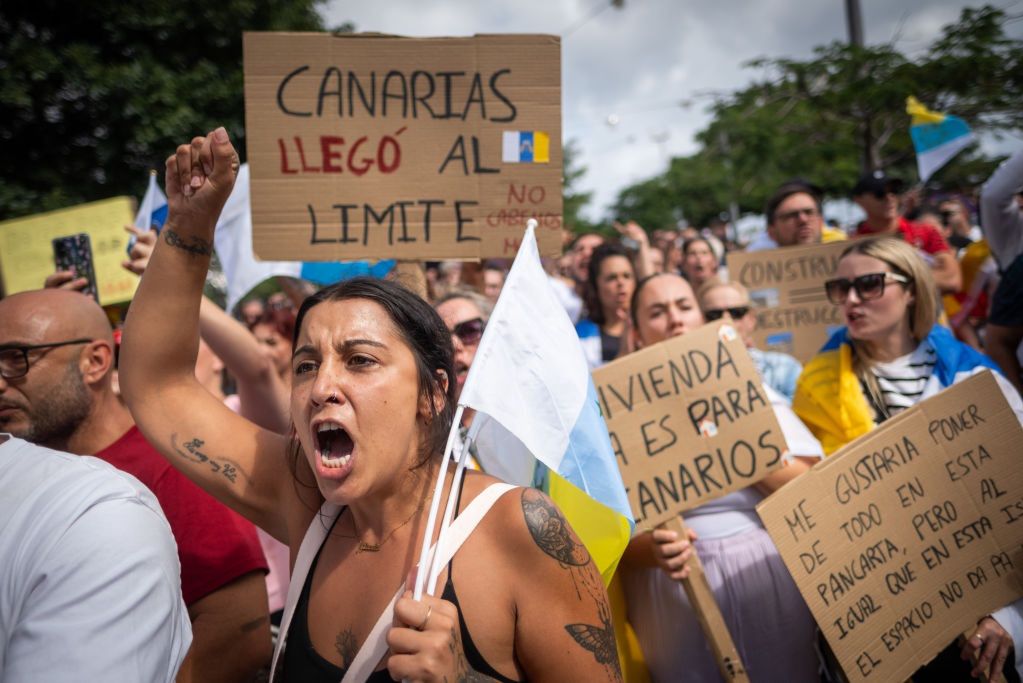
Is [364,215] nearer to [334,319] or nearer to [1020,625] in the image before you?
[334,319]

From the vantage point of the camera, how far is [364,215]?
113 inches

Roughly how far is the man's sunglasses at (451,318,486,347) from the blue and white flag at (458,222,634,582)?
1.12 m

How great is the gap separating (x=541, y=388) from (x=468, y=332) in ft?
4.28

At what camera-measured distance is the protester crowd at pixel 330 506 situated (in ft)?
4.10

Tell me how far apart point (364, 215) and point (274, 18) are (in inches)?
427

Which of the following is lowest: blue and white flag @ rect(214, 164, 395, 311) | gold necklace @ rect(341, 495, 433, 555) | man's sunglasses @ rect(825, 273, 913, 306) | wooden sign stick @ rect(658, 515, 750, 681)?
wooden sign stick @ rect(658, 515, 750, 681)

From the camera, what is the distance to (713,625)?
2465 mm

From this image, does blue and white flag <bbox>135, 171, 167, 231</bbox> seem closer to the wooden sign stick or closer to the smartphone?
the smartphone

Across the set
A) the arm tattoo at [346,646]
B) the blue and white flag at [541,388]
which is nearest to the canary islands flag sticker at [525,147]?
the blue and white flag at [541,388]

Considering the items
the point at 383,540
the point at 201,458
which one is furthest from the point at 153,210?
the point at 383,540

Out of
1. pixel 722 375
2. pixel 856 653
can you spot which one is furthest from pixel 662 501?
pixel 856 653

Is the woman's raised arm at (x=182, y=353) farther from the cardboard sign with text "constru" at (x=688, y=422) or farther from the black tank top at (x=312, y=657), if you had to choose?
the cardboard sign with text "constru" at (x=688, y=422)

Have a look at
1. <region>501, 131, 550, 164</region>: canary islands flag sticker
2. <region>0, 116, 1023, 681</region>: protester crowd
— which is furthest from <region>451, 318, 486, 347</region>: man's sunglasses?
<region>501, 131, 550, 164</region>: canary islands flag sticker

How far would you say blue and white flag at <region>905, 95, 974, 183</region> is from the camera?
544cm
